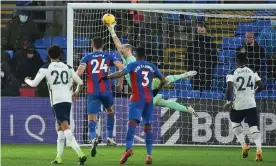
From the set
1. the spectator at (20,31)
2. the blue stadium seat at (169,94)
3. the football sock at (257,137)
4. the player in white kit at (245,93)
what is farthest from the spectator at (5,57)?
the football sock at (257,137)

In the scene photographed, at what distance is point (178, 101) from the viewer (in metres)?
18.6

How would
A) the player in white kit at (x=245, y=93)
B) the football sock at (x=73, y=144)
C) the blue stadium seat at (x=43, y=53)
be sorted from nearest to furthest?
the football sock at (x=73, y=144)
the player in white kit at (x=245, y=93)
the blue stadium seat at (x=43, y=53)

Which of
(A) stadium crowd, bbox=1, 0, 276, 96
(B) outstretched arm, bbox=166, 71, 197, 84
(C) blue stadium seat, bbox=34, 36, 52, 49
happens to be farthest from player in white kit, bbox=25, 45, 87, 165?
(C) blue stadium seat, bbox=34, 36, 52, 49

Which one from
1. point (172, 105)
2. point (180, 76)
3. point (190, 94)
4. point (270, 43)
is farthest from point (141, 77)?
point (270, 43)

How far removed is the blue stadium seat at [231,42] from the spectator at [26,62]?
4241 mm

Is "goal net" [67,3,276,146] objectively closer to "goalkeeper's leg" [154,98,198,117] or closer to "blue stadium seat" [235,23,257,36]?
"blue stadium seat" [235,23,257,36]

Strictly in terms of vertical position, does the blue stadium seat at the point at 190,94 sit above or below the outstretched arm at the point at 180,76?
below

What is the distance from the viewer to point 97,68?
15828 millimetres

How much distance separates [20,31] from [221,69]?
4.83 meters

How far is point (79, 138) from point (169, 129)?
2073 mm

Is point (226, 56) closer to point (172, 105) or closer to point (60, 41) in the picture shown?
point (172, 105)

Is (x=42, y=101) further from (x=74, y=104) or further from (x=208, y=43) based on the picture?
(x=208, y=43)

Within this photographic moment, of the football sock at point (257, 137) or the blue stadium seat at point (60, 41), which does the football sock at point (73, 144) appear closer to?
the football sock at point (257, 137)

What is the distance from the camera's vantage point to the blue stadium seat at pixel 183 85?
18766mm
